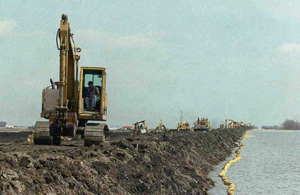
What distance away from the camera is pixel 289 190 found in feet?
74.9

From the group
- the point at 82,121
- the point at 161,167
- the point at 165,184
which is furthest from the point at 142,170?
the point at 82,121

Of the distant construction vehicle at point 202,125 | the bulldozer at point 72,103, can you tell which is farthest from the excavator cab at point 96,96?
the distant construction vehicle at point 202,125

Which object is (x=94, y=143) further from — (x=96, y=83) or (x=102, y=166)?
(x=102, y=166)

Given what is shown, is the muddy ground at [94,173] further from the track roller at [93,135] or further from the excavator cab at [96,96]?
the excavator cab at [96,96]

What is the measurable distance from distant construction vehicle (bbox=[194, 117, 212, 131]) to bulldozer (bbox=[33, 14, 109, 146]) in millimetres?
52902

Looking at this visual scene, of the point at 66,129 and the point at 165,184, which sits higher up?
the point at 66,129

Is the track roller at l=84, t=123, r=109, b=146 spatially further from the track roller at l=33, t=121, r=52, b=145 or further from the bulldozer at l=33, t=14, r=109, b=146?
the track roller at l=33, t=121, r=52, b=145

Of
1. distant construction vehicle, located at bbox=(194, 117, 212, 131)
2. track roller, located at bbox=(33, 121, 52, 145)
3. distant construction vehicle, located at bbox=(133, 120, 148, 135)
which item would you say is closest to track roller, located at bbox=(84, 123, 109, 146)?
track roller, located at bbox=(33, 121, 52, 145)

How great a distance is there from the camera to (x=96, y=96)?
18094 millimetres

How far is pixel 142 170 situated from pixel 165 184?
1.01 metres

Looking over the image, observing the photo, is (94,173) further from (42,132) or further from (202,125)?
(202,125)

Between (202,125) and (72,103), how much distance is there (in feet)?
178

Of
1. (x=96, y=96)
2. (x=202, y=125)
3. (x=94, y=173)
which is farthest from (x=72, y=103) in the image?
(x=202, y=125)

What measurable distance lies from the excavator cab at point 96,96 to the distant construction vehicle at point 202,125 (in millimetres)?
53165
